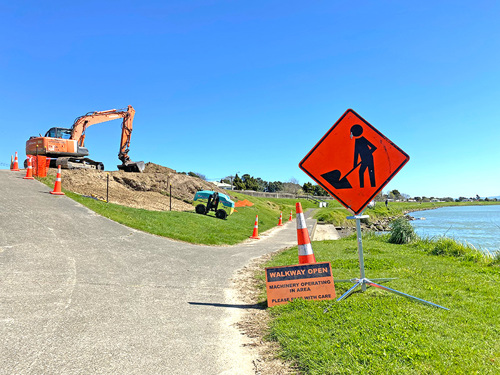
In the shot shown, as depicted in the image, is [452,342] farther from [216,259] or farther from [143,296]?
[216,259]

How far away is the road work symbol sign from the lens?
4410 mm

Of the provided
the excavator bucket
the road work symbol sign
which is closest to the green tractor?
the excavator bucket

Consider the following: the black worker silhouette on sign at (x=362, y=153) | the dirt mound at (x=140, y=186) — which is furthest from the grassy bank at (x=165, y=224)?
the black worker silhouette on sign at (x=362, y=153)

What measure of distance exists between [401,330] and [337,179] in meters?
2.19

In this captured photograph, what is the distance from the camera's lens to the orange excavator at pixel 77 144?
21292 mm

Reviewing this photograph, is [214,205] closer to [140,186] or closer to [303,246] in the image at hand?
[140,186]

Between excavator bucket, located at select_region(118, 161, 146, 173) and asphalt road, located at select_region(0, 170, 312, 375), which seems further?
excavator bucket, located at select_region(118, 161, 146, 173)

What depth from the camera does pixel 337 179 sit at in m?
4.63

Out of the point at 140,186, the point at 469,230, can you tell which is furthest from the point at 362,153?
the point at 469,230

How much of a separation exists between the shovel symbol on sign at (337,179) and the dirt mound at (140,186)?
47.3 ft

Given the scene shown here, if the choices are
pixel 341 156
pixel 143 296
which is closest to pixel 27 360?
pixel 143 296

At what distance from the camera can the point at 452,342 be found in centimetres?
283

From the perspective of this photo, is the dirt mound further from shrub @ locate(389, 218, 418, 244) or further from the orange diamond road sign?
the orange diamond road sign

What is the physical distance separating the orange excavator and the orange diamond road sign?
2023 cm
